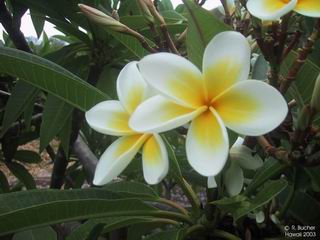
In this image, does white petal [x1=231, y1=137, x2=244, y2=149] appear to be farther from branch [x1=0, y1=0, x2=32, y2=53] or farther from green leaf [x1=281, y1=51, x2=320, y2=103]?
branch [x1=0, y1=0, x2=32, y2=53]

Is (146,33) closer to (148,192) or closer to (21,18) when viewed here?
(21,18)

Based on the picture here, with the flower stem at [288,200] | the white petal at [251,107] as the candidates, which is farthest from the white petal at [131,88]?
the flower stem at [288,200]

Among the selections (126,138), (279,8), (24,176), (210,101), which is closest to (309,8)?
(279,8)

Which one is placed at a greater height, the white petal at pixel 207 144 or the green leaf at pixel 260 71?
the white petal at pixel 207 144

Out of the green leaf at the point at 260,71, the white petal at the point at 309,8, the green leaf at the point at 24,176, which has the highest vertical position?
the white petal at the point at 309,8

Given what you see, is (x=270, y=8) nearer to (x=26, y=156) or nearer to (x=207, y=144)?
(x=207, y=144)

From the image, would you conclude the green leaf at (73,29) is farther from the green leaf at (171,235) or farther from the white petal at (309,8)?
the white petal at (309,8)
